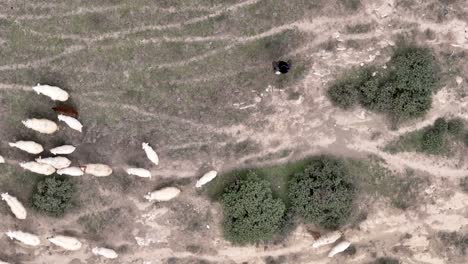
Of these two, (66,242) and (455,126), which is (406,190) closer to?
(455,126)

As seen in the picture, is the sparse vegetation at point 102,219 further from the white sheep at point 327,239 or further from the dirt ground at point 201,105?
the white sheep at point 327,239

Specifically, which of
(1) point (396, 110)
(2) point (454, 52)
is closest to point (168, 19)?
(1) point (396, 110)

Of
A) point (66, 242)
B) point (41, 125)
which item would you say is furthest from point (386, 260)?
point (41, 125)

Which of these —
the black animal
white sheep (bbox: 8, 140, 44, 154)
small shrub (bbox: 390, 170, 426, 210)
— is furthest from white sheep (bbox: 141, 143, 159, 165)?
small shrub (bbox: 390, 170, 426, 210)

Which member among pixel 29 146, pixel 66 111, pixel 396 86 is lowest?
pixel 29 146

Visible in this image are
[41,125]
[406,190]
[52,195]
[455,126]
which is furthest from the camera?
[406,190]

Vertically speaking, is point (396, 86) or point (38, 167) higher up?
point (396, 86)

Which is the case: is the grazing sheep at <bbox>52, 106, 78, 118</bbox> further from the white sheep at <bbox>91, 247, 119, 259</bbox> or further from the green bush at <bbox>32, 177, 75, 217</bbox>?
the white sheep at <bbox>91, 247, 119, 259</bbox>
